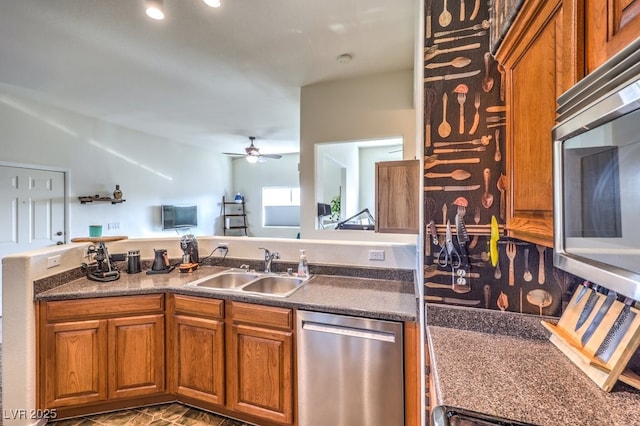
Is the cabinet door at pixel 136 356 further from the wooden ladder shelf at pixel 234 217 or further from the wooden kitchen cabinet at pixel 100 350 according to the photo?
the wooden ladder shelf at pixel 234 217

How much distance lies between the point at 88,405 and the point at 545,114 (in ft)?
9.92

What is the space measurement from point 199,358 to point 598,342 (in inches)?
81.8

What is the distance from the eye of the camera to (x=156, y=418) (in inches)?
75.7

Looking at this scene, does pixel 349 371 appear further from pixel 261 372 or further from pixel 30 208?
pixel 30 208

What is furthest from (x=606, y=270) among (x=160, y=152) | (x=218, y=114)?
(x=160, y=152)

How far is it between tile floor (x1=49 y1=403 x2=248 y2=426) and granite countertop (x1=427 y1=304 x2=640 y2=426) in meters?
1.60

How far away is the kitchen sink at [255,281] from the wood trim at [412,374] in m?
0.89

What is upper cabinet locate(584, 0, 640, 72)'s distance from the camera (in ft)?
1.75

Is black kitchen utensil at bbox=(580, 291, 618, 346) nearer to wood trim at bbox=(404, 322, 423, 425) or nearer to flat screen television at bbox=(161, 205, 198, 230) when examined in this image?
wood trim at bbox=(404, 322, 423, 425)

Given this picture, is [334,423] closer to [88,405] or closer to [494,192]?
[494,192]

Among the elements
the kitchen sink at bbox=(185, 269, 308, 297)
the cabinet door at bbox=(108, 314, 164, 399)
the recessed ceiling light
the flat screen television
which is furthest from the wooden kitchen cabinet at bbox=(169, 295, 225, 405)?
the flat screen television

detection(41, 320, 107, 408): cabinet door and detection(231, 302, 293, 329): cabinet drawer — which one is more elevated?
detection(231, 302, 293, 329): cabinet drawer

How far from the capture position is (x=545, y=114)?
2.95 ft

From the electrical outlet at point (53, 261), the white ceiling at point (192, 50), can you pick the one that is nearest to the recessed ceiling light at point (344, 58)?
the white ceiling at point (192, 50)
